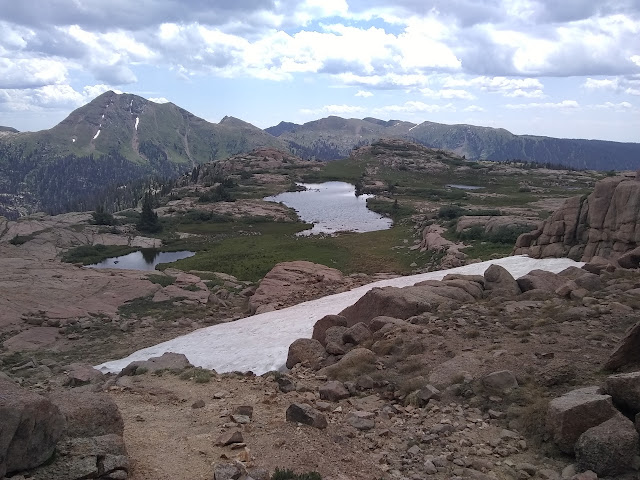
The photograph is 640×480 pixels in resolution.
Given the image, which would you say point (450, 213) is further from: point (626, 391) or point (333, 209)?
point (626, 391)

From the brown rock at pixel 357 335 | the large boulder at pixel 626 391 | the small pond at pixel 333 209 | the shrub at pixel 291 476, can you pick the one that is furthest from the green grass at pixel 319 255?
the shrub at pixel 291 476

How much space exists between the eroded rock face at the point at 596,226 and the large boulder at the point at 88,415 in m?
30.4

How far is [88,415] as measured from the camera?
10.6m

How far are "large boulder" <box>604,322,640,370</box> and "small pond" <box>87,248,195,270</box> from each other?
64510mm

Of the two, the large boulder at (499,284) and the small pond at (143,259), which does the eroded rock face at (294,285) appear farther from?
the small pond at (143,259)

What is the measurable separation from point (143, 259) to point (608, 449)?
Result: 7528cm

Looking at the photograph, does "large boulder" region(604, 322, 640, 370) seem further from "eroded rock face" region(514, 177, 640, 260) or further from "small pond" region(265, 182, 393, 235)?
"small pond" region(265, 182, 393, 235)

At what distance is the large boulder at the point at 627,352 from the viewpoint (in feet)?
42.5

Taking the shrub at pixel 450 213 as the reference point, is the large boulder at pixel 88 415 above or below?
above

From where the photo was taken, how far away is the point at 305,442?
11.4 metres

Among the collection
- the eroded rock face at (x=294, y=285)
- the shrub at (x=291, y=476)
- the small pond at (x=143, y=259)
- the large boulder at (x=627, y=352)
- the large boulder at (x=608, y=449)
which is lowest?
the small pond at (x=143, y=259)

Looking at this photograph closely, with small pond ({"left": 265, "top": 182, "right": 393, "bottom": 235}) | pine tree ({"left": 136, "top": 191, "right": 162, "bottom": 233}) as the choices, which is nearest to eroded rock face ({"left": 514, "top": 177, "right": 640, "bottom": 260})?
small pond ({"left": 265, "top": 182, "right": 393, "bottom": 235})

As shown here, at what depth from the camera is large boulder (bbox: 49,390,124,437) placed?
1044cm

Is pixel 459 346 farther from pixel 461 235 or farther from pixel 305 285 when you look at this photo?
pixel 461 235
